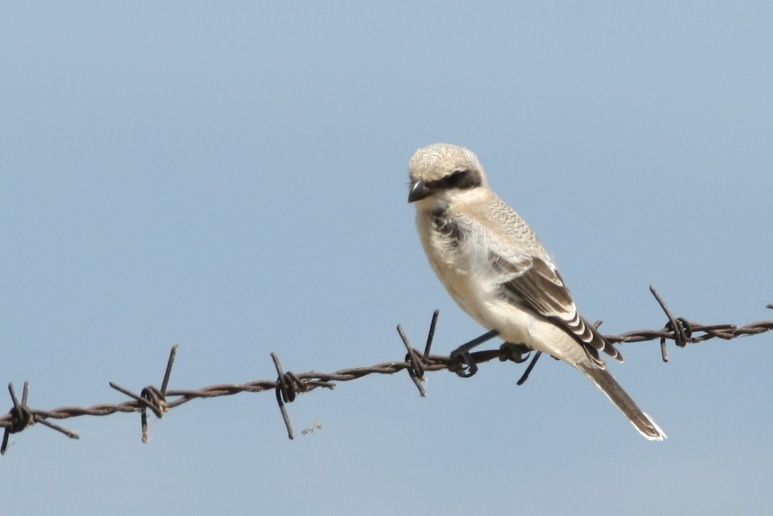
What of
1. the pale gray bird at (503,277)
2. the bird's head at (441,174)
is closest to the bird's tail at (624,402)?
the pale gray bird at (503,277)

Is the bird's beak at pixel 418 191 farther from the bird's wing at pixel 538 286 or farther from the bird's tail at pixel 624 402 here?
the bird's tail at pixel 624 402

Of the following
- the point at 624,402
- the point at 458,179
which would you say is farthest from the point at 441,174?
the point at 624,402

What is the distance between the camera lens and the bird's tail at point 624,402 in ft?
21.9

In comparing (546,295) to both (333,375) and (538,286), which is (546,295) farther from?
(333,375)

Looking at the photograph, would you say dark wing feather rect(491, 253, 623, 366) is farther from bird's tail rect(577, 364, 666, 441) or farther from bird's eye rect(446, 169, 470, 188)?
bird's eye rect(446, 169, 470, 188)

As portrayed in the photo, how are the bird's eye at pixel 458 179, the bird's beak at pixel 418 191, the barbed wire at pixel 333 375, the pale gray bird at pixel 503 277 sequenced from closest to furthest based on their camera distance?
the barbed wire at pixel 333 375, the pale gray bird at pixel 503 277, the bird's beak at pixel 418 191, the bird's eye at pixel 458 179

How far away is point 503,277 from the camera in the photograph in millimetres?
6922

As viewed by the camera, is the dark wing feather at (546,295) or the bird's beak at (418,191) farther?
the bird's beak at (418,191)

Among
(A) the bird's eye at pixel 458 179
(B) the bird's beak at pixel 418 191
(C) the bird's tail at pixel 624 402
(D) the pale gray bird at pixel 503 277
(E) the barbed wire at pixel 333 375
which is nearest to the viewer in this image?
(E) the barbed wire at pixel 333 375

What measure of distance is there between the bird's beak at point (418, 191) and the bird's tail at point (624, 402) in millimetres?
1421

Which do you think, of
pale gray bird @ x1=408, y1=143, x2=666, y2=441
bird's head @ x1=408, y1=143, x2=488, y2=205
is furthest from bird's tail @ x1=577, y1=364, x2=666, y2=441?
bird's head @ x1=408, y1=143, x2=488, y2=205

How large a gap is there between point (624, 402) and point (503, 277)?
1016 mm

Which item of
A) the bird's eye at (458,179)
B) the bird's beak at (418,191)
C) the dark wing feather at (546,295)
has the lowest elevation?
the dark wing feather at (546,295)

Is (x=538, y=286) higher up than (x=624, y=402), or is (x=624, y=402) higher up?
(x=538, y=286)
